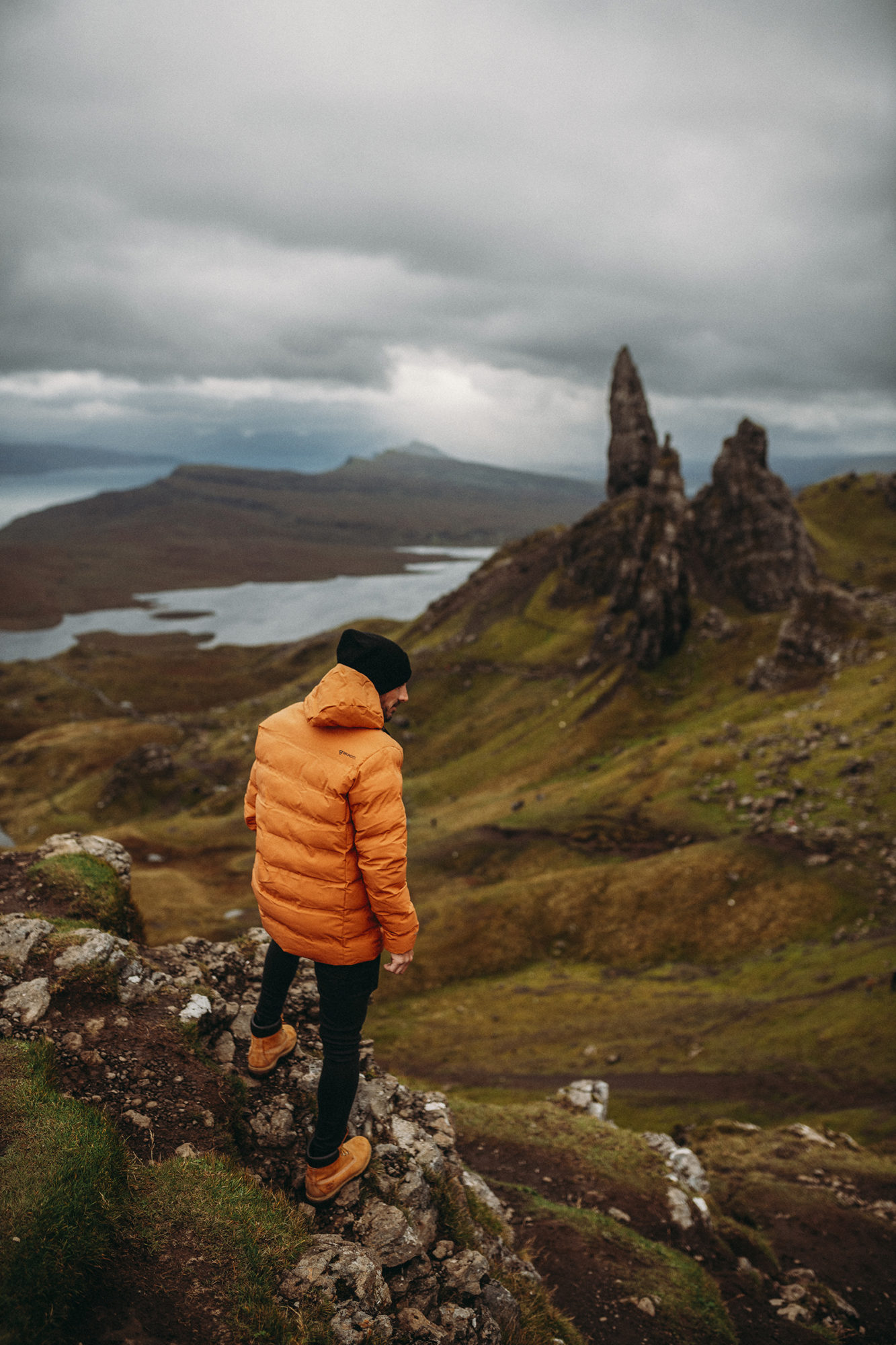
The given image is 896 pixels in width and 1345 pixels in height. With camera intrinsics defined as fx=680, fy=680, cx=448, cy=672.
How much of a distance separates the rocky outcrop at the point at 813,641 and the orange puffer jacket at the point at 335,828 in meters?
76.0

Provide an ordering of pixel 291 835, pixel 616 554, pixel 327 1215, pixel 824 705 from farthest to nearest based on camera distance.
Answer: pixel 616 554, pixel 824 705, pixel 327 1215, pixel 291 835

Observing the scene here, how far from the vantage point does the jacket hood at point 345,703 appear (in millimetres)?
6906

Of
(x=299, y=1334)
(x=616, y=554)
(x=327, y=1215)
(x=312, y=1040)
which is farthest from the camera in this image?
(x=616, y=554)

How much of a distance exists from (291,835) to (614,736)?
266 ft

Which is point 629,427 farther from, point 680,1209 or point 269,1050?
point 269,1050

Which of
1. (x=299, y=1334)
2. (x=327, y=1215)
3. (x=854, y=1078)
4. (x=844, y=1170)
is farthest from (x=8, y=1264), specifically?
(x=854, y=1078)

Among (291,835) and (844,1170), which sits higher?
(291,835)

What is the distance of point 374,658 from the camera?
729 cm

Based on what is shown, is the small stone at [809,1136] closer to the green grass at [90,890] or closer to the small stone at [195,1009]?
the small stone at [195,1009]

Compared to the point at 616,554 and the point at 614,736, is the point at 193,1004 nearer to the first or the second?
the point at 614,736

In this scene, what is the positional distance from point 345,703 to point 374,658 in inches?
26.1

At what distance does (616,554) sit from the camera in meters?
141

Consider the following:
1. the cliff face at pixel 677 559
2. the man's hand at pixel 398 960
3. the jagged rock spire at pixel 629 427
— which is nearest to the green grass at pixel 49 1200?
the man's hand at pixel 398 960

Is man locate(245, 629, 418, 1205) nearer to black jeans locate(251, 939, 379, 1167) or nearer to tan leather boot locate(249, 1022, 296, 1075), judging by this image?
black jeans locate(251, 939, 379, 1167)
